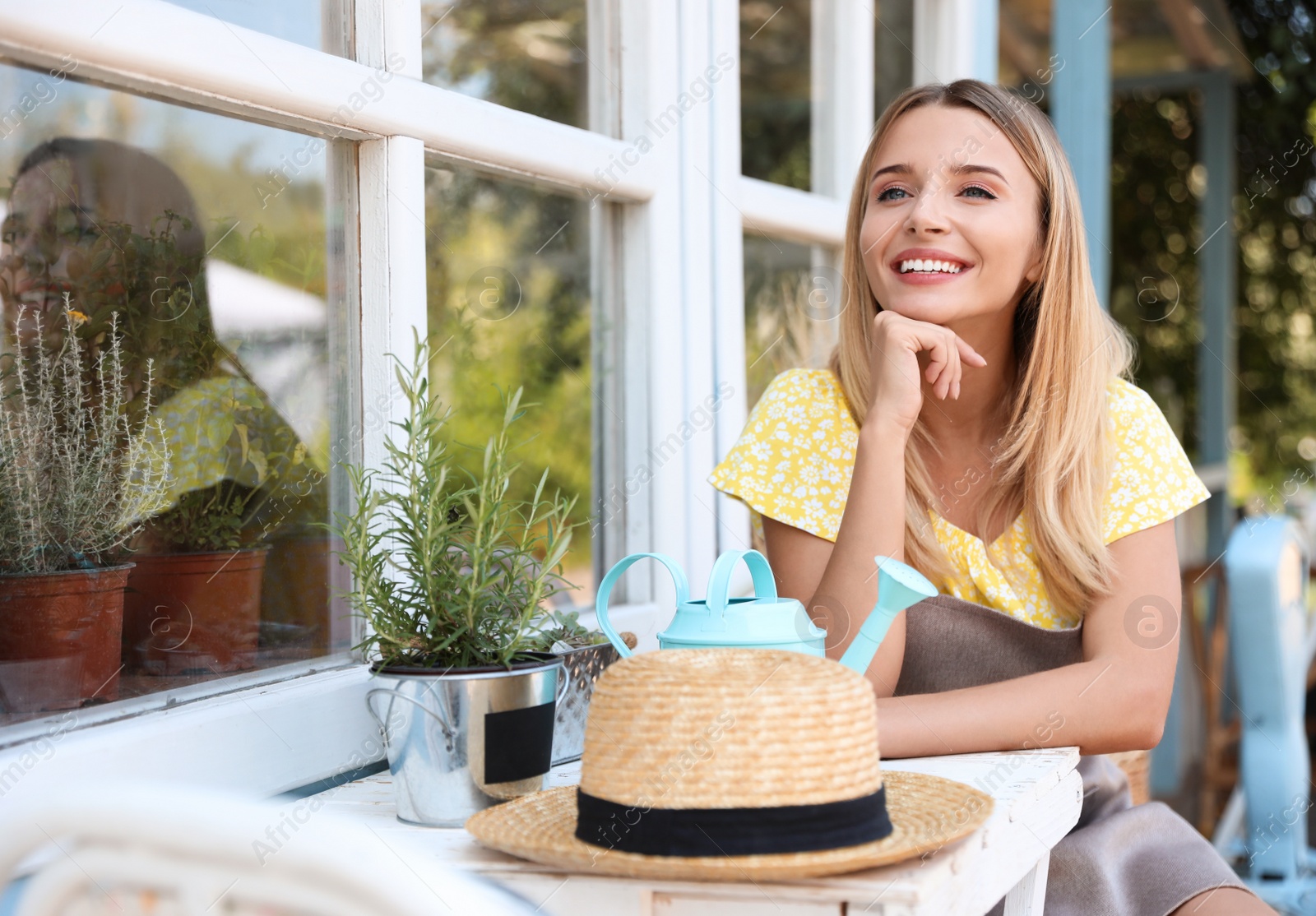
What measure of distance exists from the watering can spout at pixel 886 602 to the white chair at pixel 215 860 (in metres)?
0.60

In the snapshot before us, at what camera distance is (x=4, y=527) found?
1.00 metres

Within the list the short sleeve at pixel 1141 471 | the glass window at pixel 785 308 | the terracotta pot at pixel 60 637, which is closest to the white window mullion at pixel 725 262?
the glass window at pixel 785 308

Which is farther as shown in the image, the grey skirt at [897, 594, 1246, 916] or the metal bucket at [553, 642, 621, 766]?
the grey skirt at [897, 594, 1246, 916]

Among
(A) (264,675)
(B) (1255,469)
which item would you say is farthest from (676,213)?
(B) (1255,469)

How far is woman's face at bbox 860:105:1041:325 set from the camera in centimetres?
164

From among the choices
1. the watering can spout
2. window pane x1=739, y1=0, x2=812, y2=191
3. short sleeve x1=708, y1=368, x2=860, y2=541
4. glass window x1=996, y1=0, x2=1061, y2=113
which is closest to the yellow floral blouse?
short sleeve x1=708, y1=368, x2=860, y2=541

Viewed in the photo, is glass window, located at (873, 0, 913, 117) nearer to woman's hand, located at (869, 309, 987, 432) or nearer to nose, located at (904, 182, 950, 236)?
nose, located at (904, 182, 950, 236)

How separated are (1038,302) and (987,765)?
2.66 ft

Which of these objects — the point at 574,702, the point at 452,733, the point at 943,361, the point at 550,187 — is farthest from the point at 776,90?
the point at 452,733

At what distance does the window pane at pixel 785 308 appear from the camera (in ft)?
7.90

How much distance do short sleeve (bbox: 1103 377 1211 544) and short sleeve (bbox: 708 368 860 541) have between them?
0.35m

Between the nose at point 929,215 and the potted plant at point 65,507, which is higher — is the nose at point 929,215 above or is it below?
above

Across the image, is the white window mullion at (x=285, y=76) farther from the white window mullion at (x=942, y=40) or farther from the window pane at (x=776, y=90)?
the white window mullion at (x=942, y=40)

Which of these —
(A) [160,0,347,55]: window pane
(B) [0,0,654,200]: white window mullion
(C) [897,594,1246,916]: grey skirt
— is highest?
(A) [160,0,347,55]: window pane
